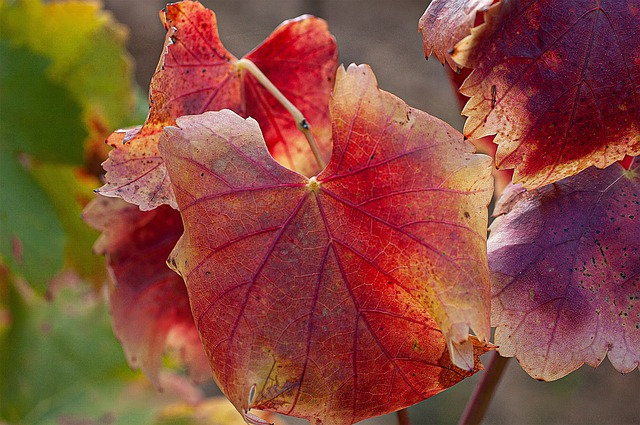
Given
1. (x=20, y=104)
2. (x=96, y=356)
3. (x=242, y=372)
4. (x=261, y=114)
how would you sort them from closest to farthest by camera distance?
(x=242, y=372) < (x=261, y=114) < (x=20, y=104) < (x=96, y=356)

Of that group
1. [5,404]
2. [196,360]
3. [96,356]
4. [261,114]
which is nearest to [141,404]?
[96,356]

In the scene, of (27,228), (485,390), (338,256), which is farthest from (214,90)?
(27,228)

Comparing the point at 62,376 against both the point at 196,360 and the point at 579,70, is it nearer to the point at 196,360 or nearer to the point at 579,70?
the point at 196,360

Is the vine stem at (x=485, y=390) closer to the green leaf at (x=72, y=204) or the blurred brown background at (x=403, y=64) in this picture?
the green leaf at (x=72, y=204)

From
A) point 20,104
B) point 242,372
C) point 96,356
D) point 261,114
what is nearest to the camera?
point 242,372

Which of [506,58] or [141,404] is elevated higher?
[506,58]

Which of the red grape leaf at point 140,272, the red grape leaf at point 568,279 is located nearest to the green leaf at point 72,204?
the red grape leaf at point 140,272

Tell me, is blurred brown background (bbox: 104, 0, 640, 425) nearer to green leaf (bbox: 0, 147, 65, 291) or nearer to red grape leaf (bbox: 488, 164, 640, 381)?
green leaf (bbox: 0, 147, 65, 291)

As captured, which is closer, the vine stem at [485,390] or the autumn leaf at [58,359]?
the vine stem at [485,390]
